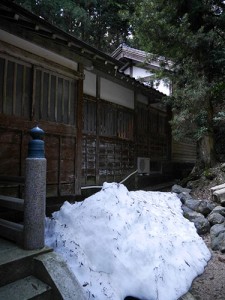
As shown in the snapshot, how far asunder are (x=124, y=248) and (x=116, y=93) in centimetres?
705

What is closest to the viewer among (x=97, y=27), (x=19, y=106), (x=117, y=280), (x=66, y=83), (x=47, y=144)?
(x=117, y=280)

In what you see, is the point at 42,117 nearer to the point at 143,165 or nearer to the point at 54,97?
the point at 54,97

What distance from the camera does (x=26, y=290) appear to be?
10.3 ft

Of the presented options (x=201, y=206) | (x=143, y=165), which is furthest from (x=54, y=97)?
(x=143, y=165)

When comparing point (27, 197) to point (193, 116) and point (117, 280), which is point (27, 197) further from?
point (193, 116)

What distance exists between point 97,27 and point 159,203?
20205 millimetres

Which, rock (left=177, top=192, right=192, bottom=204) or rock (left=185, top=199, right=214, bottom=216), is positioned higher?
rock (left=177, top=192, right=192, bottom=204)

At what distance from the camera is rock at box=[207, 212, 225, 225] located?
6750mm

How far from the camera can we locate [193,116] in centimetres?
988

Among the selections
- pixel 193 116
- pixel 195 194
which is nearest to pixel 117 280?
pixel 195 194

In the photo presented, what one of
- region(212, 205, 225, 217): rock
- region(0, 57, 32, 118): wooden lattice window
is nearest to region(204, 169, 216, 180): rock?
region(212, 205, 225, 217): rock

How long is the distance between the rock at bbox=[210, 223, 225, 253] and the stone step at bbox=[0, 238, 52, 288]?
3924 mm

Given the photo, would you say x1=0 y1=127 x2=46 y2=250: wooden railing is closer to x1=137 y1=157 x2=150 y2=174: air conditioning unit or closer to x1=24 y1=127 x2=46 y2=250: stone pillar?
x1=24 y1=127 x2=46 y2=250: stone pillar

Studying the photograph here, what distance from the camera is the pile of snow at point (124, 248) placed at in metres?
4.01
